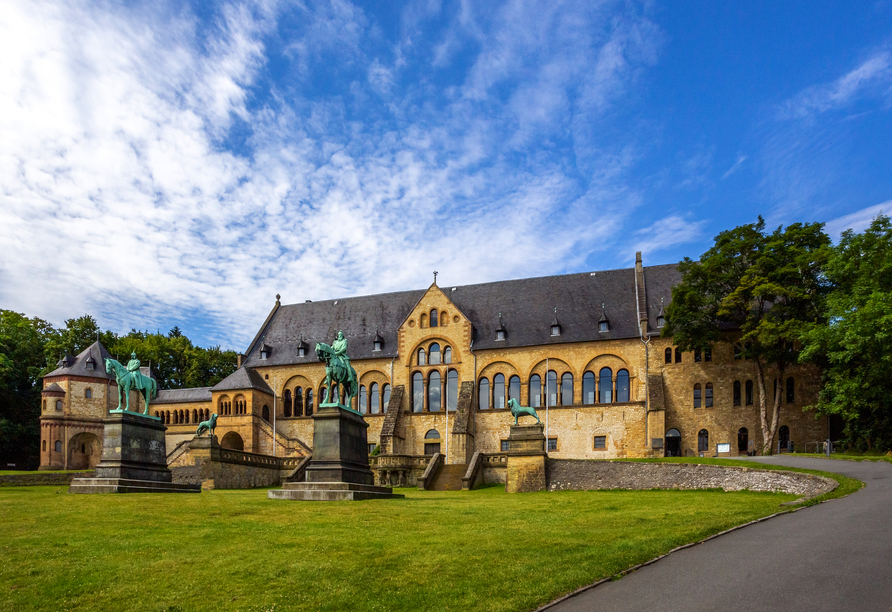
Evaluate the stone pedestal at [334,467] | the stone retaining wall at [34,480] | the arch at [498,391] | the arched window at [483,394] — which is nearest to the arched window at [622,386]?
the arch at [498,391]

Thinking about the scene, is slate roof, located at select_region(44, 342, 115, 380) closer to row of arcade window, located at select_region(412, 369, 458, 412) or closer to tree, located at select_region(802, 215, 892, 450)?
row of arcade window, located at select_region(412, 369, 458, 412)

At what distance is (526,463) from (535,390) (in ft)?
55.7

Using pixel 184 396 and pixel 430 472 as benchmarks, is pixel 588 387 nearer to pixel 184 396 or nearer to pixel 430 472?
pixel 430 472

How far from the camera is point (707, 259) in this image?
44406mm

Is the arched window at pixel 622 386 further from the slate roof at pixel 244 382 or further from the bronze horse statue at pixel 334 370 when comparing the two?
the slate roof at pixel 244 382

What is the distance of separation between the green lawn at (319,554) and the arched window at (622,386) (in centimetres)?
3034

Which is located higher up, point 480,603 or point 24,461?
point 480,603

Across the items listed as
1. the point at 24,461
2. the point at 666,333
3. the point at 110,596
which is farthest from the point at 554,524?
the point at 24,461

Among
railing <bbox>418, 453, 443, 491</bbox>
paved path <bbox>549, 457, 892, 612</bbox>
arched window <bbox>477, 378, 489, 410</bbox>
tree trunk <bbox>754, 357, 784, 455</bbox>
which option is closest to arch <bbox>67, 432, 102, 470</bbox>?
arched window <bbox>477, 378, 489, 410</bbox>

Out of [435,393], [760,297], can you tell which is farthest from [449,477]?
[760,297]

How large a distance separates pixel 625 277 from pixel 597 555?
44.9m

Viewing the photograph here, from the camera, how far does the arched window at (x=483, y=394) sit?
174 ft

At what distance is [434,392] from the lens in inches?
2160

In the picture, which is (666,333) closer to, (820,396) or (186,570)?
(820,396)
